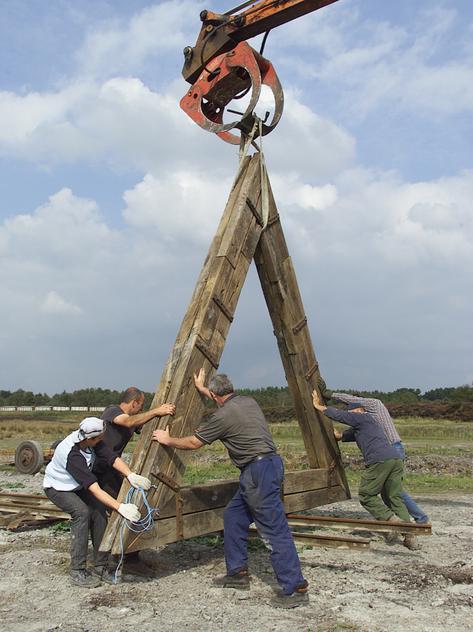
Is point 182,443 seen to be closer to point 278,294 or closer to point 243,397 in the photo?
point 243,397

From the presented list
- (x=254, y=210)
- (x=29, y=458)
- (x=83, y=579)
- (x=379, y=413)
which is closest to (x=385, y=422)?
(x=379, y=413)

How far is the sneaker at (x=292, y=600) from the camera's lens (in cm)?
536

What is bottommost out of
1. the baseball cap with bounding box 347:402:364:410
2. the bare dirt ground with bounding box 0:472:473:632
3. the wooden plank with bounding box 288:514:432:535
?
the bare dirt ground with bounding box 0:472:473:632

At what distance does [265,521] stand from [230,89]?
5179 mm

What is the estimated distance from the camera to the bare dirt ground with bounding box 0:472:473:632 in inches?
196

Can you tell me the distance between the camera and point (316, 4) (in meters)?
7.92

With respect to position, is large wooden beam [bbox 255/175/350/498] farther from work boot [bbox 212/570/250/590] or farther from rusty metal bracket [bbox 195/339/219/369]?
work boot [bbox 212/570/250/590]

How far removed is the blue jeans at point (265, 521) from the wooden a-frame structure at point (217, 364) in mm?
669

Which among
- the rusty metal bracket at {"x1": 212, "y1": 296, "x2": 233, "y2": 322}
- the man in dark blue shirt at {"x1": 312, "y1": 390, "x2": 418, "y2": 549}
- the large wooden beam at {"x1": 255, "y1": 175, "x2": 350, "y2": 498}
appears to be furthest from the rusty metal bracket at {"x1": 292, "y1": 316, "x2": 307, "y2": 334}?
the rusty metal bracket at {"x1": 212, "y1": 296, "x2": 233, "y2": 322}

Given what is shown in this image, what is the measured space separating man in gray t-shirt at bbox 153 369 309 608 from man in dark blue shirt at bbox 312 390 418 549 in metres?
2.40

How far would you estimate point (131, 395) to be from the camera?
22.7 feet

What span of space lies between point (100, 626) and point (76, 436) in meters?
1.89

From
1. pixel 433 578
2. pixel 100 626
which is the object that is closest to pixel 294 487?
pixel 433 578

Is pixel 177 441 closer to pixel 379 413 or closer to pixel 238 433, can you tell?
pixel 238 433
